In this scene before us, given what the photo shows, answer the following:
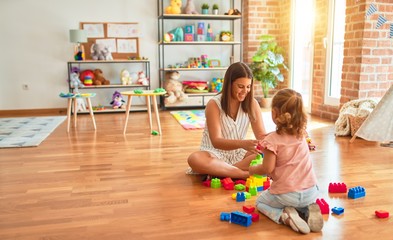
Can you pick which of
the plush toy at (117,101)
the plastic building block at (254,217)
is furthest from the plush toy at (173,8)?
the plastic building block at (254,217)

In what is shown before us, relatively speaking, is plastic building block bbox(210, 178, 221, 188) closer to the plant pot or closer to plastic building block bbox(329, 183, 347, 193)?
plastic building block bbox(329, 183, 347, 193)

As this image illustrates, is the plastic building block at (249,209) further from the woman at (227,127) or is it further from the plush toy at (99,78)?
the plush toy at (99,78)

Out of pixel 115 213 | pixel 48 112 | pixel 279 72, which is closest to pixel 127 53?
pixel 48 112

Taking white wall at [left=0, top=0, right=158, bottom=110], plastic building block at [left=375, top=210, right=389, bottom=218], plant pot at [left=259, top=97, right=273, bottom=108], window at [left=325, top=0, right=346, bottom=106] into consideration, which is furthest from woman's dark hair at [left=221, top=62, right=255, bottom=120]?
white wall at [left=0, top=0, right=158, bottom=110]

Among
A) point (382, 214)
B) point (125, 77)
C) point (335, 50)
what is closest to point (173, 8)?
point (125, 77)

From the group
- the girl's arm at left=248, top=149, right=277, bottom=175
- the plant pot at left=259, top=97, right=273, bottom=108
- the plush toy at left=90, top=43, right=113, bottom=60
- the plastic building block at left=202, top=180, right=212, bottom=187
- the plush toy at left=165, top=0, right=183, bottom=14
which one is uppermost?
the plush toy at left=165, top=0, right=183, bottom=14

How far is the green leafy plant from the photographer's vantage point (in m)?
5.57

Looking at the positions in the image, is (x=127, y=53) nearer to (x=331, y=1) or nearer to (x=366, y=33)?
(x=331, y=1)

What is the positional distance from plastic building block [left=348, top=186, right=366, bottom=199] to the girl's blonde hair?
0.65 meters

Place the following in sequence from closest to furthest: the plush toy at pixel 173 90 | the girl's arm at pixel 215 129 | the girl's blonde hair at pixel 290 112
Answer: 1. the girl's blonde hair at pixel 290 112
2. the girl's arm at pixel 215 129
3. the plush toy at pixel 173 90

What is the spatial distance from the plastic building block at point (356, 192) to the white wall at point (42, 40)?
15.2 feet

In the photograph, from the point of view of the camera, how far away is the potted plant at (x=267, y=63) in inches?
219

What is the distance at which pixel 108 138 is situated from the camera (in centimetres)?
380

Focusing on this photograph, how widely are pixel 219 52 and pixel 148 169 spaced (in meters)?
3.94
